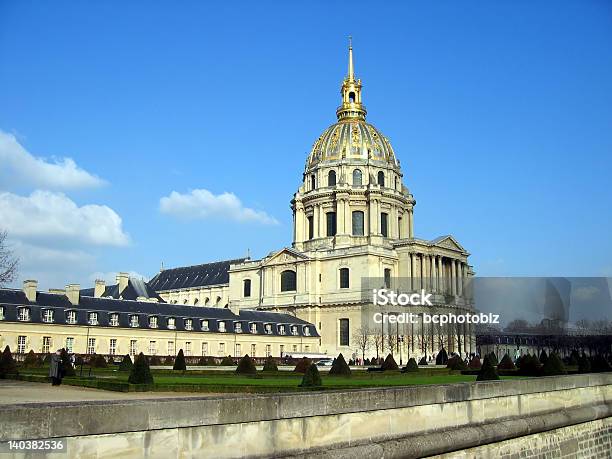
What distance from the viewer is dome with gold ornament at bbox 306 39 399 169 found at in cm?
8762

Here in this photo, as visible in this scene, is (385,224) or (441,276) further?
(385,224)

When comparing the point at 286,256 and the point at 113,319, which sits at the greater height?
the point at 286,256

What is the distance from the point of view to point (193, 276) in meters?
105

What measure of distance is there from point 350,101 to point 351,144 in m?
9.93

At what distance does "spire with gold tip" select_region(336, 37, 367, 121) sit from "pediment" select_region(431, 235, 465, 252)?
66.4 ft

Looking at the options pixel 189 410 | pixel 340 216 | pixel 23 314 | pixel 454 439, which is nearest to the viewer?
pixel 189 410

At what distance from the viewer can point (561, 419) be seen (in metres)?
17.9

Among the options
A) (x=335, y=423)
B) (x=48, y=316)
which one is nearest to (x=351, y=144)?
(x=48, y=316)

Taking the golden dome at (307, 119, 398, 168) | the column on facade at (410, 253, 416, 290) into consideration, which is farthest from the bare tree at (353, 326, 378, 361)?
the golden dome at (307, 119, 398, 168)

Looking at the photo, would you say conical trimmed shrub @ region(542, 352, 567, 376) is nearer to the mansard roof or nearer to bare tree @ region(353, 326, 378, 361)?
bare tree @ region(353, 326, 378, 361)

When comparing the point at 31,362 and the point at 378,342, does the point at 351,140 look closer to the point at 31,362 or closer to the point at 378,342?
the point at 378,342

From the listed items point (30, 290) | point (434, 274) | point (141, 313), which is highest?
point (434, 274)

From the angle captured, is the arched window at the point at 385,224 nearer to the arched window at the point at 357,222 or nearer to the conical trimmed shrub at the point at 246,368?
the arched window at the point at 357,222

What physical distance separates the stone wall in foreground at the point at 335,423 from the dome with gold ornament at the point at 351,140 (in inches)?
2738
